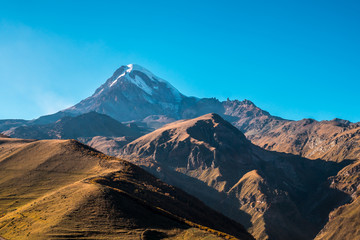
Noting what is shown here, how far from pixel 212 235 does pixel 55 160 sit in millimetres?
97818

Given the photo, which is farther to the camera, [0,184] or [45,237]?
[0,184]

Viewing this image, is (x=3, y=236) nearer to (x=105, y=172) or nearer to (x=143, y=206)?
(x=143, y=206)

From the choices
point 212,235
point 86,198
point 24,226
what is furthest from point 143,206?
point 24,226

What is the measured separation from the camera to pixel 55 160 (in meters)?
162

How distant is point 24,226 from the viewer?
298 ft

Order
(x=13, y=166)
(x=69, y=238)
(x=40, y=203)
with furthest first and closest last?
(x=13, y=166) < (x=40, y=203) < (x=69, y=238)

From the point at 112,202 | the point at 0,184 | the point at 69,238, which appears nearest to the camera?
the point at 69,238

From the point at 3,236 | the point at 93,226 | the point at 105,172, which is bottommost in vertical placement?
the point at 3,236

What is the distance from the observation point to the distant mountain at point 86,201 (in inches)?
3423

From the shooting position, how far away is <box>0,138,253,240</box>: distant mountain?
86.9 meters

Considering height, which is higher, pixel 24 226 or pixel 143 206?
pixel 143 206

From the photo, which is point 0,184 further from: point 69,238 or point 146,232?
point 146,232

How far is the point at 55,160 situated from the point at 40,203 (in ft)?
187

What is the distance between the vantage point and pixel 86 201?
98938mm
